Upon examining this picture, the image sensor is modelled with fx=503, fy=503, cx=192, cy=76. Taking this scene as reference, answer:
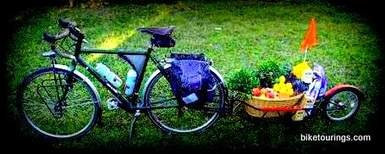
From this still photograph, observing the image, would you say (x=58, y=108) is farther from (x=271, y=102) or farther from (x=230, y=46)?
(x=230, y=46)

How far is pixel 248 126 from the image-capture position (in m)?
5.01

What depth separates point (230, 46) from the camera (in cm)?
717

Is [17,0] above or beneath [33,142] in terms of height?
above

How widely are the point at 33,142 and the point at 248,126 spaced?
2.07 m

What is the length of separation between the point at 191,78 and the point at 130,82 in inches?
22.5

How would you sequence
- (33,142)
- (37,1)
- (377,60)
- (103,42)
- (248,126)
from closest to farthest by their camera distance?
1. (33,142)
2. (248,126)
3. (377,60)
4. (103,42)
5. (37,1)

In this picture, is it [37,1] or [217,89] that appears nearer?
[217,89]

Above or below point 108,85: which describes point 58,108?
below

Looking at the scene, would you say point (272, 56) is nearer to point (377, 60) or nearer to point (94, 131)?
point (377, 60)

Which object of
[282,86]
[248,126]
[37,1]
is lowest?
[248,126]

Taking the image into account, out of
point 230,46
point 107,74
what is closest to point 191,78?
point 107,74

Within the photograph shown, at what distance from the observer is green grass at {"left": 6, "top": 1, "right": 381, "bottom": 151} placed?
484cm

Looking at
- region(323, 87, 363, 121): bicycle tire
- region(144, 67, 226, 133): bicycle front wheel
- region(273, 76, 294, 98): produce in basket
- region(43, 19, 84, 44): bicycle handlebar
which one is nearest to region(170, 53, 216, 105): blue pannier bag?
region(144, 67, 226, 133): bicycle front wheel

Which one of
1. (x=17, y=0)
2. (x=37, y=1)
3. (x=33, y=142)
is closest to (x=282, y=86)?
(x=33, y=142)
